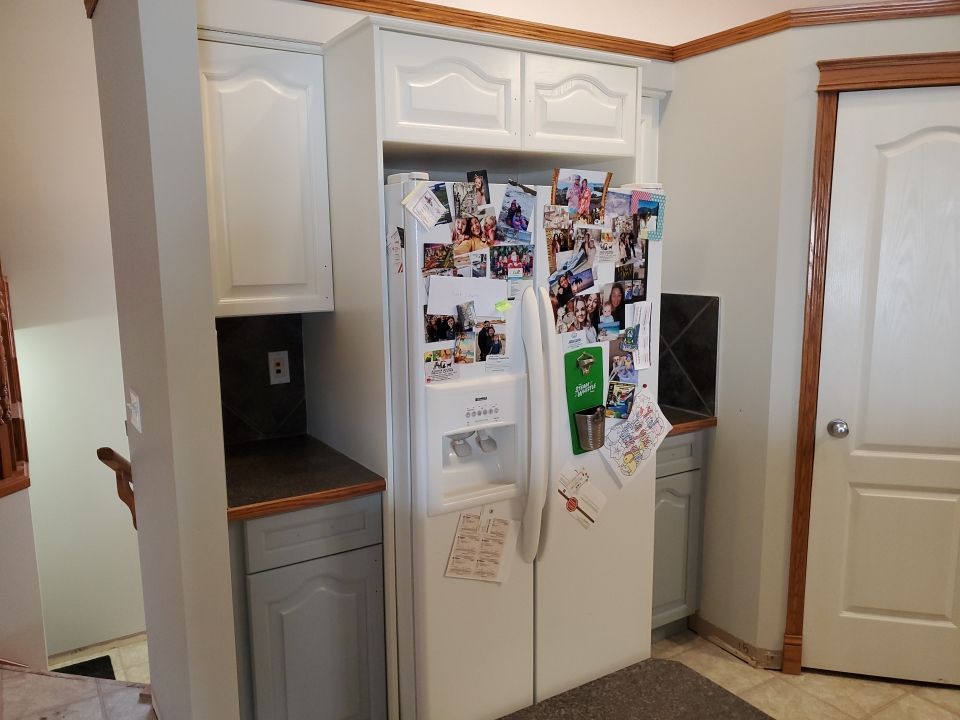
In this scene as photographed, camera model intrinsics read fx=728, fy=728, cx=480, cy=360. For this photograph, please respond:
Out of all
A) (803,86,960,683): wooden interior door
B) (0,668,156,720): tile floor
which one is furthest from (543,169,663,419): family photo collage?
(0,668,156,720): tile floor

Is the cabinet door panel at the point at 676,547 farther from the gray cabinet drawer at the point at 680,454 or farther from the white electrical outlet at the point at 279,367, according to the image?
the white electrical outlet at the point at 279,367

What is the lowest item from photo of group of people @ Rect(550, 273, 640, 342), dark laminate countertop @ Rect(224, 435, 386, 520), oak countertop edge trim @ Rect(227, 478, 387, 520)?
oak countertop edge trim @ Rect(227, 478, 387, 520)

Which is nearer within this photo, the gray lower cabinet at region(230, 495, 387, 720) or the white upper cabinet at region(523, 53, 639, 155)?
A: the gray lower cabinet at region(230, 495, 387, 720)

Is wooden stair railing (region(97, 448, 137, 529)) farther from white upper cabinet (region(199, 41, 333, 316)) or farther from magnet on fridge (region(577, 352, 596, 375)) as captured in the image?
magnet on fridge (region(577, 352, 596, 375))

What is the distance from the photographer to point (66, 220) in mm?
3172

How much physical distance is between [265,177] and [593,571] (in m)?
1.57

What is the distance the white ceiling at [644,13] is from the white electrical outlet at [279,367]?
1559mm

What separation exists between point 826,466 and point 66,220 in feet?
10.7

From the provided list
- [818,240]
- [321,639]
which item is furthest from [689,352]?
[321,639]

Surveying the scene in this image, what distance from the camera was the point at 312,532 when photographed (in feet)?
6.74

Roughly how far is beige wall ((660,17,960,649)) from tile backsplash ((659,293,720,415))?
0.15 feet

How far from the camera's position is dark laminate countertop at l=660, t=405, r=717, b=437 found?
2.77 meters

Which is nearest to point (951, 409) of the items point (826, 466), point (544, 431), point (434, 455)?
point (826, 466)

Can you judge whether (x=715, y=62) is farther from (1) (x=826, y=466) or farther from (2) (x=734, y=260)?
(1) (x=826, y=466)
